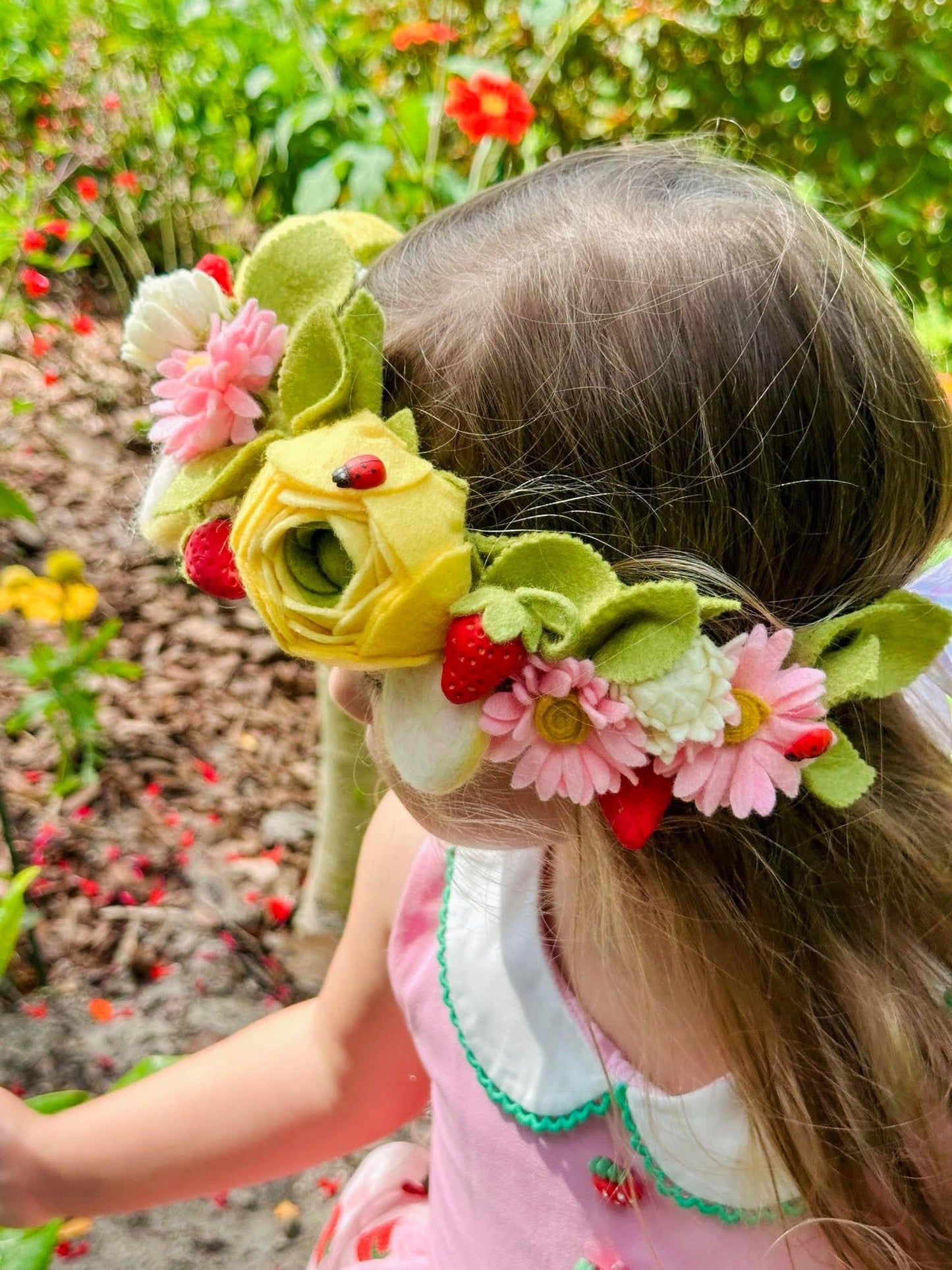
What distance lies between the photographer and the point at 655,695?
57cm

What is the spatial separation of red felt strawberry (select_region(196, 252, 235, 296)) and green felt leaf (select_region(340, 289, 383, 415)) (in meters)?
0.15

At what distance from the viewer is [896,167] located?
2.48 meters

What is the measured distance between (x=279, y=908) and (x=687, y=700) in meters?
1.52

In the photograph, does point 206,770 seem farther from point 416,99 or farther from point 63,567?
point 416,99

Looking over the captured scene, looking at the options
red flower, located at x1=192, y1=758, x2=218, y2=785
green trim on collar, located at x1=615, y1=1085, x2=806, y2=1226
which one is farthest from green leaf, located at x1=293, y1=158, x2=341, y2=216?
green trim on collar, located at x1=615, y1=1085, x2=806, y2=1226

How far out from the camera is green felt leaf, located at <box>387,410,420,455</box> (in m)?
0.60

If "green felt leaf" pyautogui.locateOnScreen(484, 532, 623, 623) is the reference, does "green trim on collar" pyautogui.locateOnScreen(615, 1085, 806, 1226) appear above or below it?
below

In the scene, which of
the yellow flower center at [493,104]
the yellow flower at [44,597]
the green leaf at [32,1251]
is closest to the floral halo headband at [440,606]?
the green leaf at [32,1251]

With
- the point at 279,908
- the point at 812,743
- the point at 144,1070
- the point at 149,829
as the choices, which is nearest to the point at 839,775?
the point at 812,743

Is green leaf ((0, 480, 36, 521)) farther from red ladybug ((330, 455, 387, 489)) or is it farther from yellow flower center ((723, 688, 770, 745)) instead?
yellow flower center ((723, 688, 770, 745))

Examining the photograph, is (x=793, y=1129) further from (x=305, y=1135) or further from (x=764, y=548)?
(x=305, y=1135)

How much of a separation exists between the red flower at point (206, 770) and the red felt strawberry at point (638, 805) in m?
1.63

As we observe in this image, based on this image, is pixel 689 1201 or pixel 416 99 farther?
pixel 416 99

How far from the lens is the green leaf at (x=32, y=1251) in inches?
33.3
